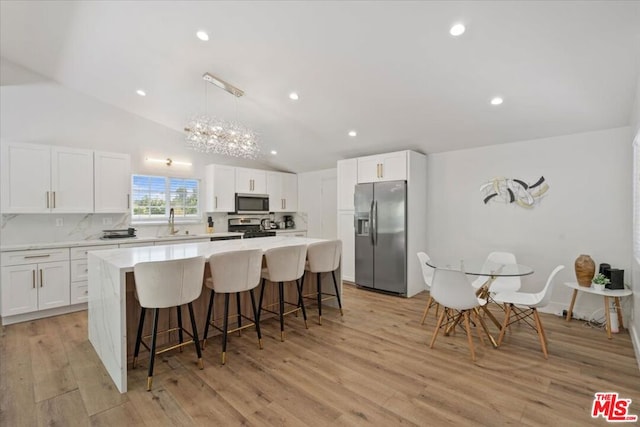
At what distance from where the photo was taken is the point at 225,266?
8.40 feet

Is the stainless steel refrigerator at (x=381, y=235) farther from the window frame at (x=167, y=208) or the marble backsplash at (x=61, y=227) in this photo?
the marble backsplash at (x=61, y=227)

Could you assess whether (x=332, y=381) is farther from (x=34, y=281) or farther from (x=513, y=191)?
(x=34, y=281)

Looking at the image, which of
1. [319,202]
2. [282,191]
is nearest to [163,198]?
[282,191]

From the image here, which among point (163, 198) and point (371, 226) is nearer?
point (371, 226)

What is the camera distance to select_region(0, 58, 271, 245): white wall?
13.0 ft

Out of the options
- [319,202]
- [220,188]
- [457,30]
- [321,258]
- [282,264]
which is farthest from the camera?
[319,202]

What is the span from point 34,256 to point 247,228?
329 cm

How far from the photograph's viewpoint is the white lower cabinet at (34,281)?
3.49m

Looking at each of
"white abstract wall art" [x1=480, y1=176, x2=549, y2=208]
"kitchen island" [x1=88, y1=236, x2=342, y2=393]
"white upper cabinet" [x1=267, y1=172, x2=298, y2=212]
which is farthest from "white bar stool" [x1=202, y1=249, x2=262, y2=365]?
"white upper cabinet" [x1=267, y1=172, x2=298, y2=212]

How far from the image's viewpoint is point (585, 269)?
333 cm

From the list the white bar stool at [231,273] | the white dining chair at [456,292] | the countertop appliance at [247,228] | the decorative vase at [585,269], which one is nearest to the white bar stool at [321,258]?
the white bar stool at [231,273]

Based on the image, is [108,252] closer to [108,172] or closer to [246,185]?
[108,172]

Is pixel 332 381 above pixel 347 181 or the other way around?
the other way around

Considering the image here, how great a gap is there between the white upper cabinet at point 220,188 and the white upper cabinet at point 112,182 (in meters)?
1.40
